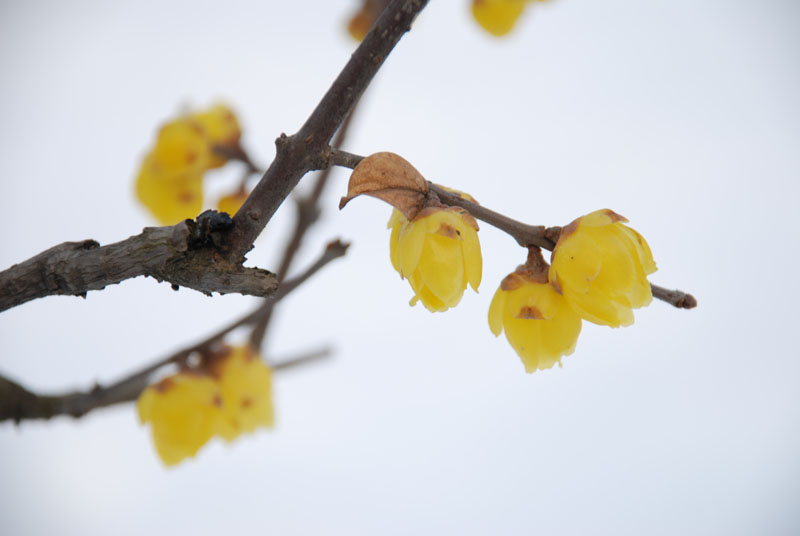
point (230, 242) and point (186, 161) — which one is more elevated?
point (186, 161)

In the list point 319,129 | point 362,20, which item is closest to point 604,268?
point 319,129

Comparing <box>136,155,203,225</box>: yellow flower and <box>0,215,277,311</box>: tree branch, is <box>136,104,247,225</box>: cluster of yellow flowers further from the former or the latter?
<box>0,215,277,311</box>: tree branch

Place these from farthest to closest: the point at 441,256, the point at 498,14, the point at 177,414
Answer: the point at 498,14 < the point at 177,414 < the point at 441,256

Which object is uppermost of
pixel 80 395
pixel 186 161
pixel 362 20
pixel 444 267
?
pixel 362 20

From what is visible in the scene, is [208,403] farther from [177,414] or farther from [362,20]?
[362,20]

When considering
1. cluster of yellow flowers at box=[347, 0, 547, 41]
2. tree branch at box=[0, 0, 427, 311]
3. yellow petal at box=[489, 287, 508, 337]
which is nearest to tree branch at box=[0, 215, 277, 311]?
tree branch at box=[0, 0, 427, 311]

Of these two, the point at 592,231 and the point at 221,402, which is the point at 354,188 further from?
the point at 221,402

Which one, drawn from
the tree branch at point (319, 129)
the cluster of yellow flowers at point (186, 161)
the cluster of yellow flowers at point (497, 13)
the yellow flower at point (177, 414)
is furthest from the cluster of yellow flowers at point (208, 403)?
the cluster of yellow flowers at point (497, 13)
